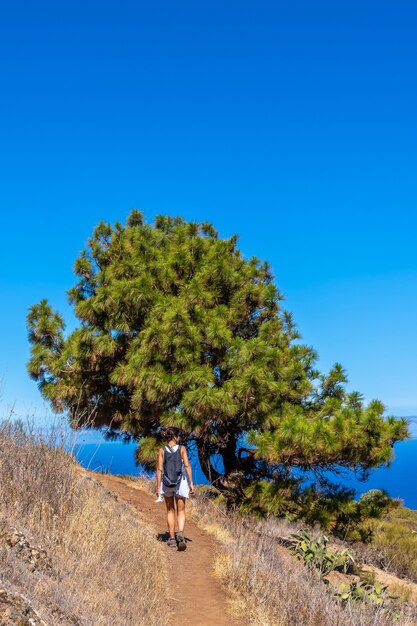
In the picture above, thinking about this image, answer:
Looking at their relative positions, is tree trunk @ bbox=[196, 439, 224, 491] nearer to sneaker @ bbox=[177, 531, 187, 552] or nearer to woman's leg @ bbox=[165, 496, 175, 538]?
woman's leg @ bbox=[165, 496, 175, 538]

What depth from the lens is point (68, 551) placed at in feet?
19.2

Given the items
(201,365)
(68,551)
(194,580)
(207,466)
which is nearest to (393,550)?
(207,466)

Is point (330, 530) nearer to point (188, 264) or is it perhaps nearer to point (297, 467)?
point (297, 467)

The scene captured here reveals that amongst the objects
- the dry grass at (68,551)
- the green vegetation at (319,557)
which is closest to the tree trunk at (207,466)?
the green vegetation at (319,557)

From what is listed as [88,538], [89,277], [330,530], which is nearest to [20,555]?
[88,538]

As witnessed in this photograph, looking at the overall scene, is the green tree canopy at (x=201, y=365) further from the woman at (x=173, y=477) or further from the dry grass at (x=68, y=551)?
the dry grass at (x=68, y=551)

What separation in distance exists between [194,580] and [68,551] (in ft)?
9.21

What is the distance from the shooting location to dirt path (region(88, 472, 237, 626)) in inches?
260

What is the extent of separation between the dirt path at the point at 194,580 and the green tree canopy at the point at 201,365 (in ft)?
6.32

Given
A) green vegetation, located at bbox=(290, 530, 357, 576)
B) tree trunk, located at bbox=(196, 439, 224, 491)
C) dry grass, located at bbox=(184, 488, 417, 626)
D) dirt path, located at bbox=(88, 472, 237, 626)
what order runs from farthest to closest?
tree trunk, located at bbox=(196, 439, 224, 491), green vegetation, located at bbox=(290, 530, 357, 576), dirt path, located at bbox=(88, 472, 237, 626), dry grass, located at bbox=(184, 488, 417, 626)

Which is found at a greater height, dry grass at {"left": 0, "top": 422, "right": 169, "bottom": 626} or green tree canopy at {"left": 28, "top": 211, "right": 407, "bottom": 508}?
green tree canopy at {"left": 28, "top": 211, "right": 407, "bottom": 508}

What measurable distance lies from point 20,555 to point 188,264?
410 inches

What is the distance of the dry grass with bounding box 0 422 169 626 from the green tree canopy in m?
4.52

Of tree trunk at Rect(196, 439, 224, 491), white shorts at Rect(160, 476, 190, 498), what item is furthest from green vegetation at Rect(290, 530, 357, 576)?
tree trunk at Rect(196, 439, 224, 491)
